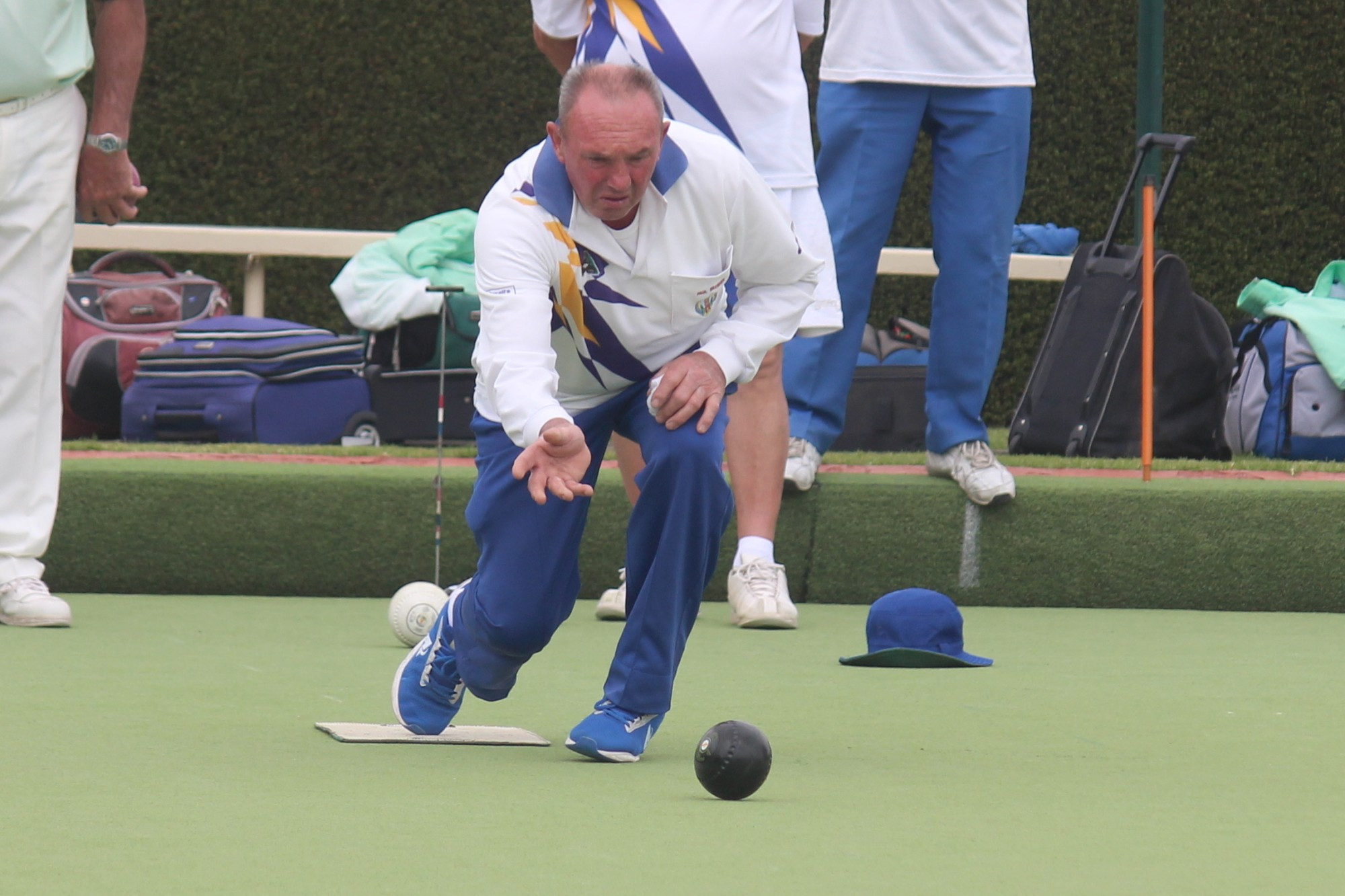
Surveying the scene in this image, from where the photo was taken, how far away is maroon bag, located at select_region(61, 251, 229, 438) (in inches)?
244

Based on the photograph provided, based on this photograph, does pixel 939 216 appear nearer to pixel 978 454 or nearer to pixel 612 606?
pixel 978 454

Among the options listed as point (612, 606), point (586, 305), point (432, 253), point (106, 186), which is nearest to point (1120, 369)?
point (612, 606)

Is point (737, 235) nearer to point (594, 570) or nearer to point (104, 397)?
point (594, 570)

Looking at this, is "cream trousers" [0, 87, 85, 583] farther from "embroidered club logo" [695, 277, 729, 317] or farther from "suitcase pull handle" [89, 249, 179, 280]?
"suitcase pull handle" [89, 249, 179, 280]

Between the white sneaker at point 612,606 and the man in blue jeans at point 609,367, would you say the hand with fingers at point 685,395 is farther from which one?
the white sneaker at point 612,606

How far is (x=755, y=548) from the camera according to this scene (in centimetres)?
407

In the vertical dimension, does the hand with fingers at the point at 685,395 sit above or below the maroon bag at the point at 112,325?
above

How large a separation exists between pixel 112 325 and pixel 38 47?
97.8 inches

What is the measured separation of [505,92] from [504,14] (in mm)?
299

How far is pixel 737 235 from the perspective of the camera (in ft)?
9.25

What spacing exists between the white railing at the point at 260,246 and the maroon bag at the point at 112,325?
164 millimetres

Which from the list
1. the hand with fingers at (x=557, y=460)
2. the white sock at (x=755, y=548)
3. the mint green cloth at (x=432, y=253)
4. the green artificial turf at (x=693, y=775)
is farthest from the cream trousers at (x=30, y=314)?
the mint green cloth at (x=432, y=253)

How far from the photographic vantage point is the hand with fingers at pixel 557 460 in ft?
8.03

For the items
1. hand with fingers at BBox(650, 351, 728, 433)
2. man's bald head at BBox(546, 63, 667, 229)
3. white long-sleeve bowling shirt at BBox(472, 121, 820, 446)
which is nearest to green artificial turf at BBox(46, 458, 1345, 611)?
white long-sleeve bowling shirt at BBox(472, 121, 820, 446)
